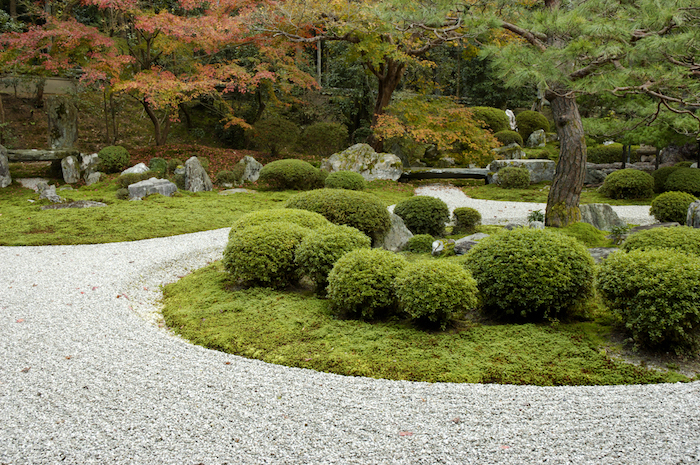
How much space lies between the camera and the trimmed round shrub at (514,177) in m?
14.6

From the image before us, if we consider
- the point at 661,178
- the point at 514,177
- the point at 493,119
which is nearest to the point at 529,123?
the point at 493,119

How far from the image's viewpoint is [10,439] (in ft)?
9.14

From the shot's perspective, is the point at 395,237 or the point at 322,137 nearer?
the point at 395,237

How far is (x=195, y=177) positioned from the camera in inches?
501

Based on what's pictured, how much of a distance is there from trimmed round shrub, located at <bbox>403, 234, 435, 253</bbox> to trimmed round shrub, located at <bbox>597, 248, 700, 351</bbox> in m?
3.30

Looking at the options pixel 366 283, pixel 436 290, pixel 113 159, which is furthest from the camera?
pixel 113 159

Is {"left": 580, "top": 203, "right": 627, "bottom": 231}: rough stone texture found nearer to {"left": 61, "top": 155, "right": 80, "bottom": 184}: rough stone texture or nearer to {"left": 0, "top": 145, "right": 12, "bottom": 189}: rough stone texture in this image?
{"left": 61, "top": 155, "right": 80, "bottom": 184}: rough stone texture

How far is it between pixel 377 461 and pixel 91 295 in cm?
434

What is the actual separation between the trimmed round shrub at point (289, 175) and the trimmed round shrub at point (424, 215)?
5366 millimetres

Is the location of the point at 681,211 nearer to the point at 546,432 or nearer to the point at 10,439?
the point at 546,432

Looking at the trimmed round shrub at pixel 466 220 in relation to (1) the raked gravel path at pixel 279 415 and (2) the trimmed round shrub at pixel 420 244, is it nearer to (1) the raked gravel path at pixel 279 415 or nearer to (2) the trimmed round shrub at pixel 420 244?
(2) the trimmed round shrub at pixel 420 244

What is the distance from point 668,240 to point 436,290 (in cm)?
261

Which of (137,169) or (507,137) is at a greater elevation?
(507,137)

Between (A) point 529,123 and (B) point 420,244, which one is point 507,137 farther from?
(B) point 420,244
